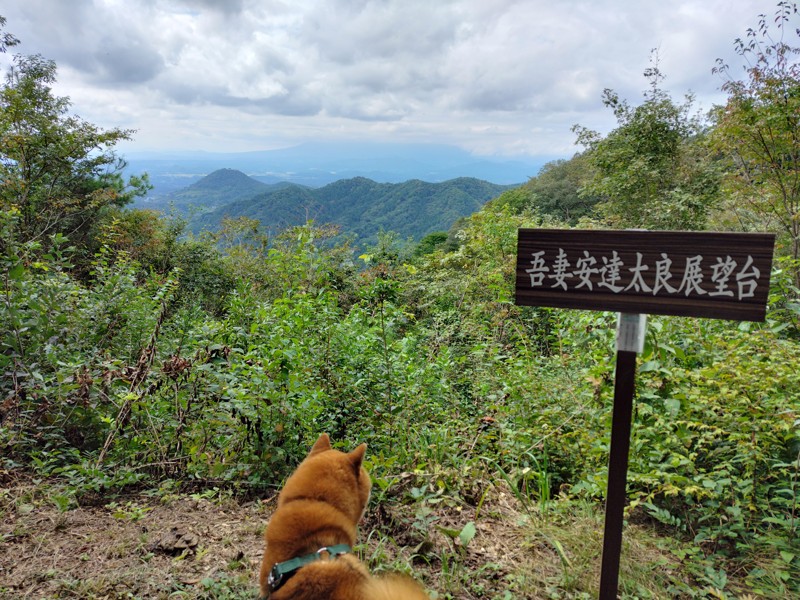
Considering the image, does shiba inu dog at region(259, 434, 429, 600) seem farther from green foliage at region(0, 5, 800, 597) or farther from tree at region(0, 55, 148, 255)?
tree at region(0, 55, 148, 255)

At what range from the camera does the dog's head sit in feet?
5.92

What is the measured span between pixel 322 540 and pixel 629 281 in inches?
63.7

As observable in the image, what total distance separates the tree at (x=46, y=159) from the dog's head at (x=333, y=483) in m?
9.58

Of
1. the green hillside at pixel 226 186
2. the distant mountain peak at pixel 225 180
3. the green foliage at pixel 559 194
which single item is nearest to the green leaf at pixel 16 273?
the green foliage at pixel 559 194

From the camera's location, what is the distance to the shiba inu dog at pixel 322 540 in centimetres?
148

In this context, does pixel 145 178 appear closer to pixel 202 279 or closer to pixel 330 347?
pixel 202 279

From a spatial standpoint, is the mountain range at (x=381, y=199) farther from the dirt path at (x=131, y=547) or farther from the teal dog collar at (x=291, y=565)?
the teal dog collar at (x=291, y=565)

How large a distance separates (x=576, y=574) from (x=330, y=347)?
7.80 ft

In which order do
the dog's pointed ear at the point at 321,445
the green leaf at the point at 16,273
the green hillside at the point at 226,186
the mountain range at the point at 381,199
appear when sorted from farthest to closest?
the green hillside at the point at 226,186 → the mountain range at the point at 381,199 → the green leaf at the point at 16,273 → the dog's pointed ear at the point at 321,445

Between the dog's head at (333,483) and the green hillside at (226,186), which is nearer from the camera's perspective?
the dog's head at (333,483)

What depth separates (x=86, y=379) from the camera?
323 centimetres

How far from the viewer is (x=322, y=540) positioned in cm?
167

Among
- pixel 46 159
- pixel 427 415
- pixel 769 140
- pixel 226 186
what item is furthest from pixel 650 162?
pixel 226 186

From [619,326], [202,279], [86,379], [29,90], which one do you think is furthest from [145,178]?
[619,326]
